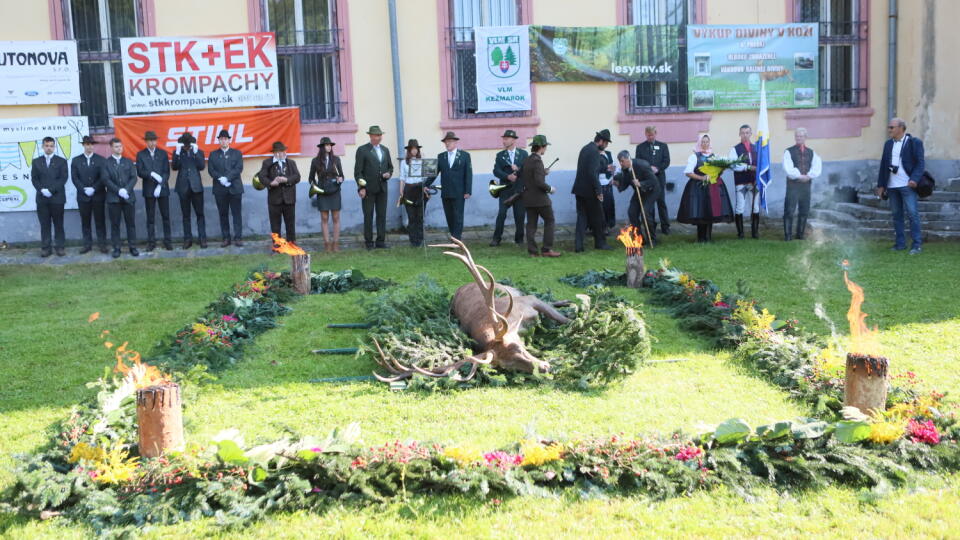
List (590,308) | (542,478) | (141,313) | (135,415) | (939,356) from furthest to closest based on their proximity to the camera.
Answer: (141,313)
(590,308)
(939,356)
(135,415)
(542,478)

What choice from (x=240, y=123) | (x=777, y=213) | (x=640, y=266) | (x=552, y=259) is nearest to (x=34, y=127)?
(x=240, y=123)

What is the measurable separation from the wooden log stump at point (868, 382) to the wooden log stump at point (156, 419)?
160 inches

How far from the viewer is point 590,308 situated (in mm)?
8117

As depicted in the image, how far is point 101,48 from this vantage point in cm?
1641

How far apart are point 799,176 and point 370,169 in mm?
6901

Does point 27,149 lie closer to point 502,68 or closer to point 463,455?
point 502,68

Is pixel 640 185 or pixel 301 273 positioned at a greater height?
pixel 640 185

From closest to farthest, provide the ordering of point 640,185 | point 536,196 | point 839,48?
point 536,196
point 640,185
point 839,48

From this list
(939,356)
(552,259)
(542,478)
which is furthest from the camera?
(552,259)

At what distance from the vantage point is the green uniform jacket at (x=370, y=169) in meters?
15.3

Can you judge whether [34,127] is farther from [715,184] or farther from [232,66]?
[715,184]

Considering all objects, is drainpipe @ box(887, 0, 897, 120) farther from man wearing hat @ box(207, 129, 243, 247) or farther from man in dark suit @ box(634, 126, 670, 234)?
man wearing hat @ box(207, 129, 243, 247)

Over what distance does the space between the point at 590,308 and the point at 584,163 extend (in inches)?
258

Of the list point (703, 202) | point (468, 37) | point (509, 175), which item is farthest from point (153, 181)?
point (703, 202)
